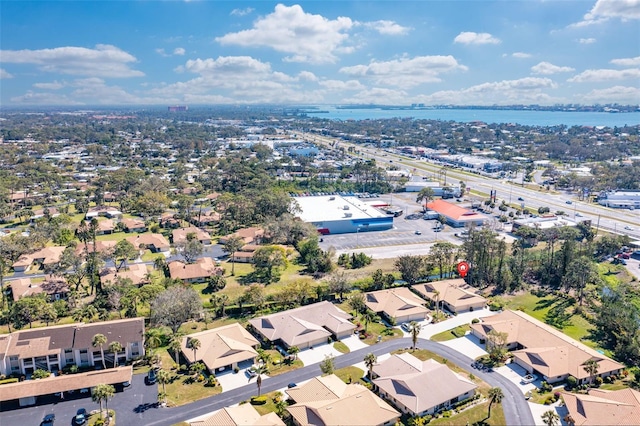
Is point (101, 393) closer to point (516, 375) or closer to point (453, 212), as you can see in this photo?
point (516, 375)

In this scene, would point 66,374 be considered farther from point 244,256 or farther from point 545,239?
point 545,239

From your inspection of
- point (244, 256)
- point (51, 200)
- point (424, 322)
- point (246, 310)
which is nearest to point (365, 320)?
point (424, 322)

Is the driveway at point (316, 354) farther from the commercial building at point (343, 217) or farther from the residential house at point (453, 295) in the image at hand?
the commercial building at point (343, 217)

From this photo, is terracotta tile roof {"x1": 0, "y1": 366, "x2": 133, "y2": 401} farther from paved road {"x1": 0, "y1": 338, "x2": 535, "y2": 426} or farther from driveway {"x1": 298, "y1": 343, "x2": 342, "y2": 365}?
driveway {"x1": 298, "y1": 343, "x2": 342, "y2": 365}

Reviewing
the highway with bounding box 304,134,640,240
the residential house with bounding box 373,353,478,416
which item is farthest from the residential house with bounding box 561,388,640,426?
the highway with bounding box 304,134,640,240

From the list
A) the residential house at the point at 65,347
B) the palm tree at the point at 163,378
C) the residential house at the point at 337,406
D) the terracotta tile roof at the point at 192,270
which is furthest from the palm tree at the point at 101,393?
the terracotta tile roof at the point at 192,270

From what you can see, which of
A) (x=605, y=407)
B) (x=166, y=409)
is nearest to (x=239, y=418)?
(x=166, y=409)
